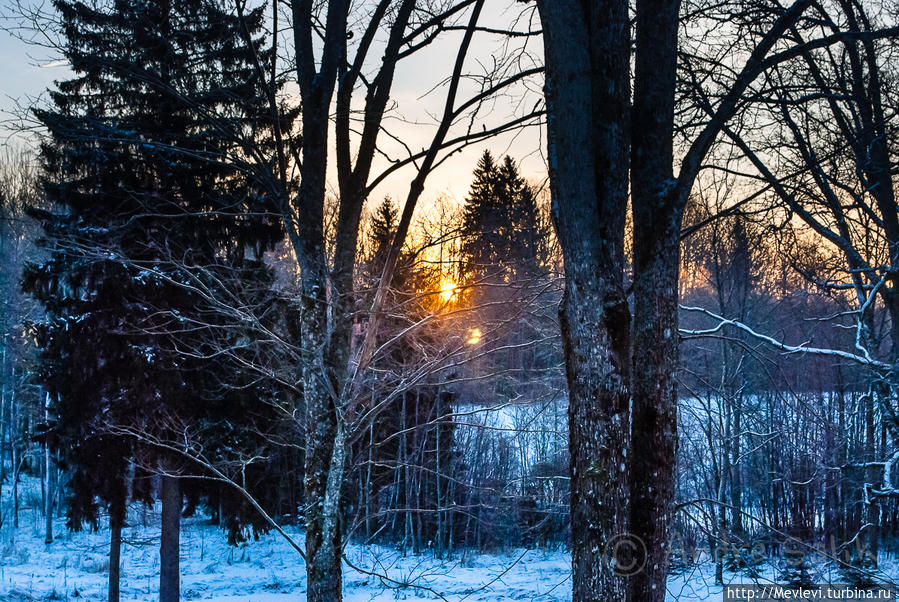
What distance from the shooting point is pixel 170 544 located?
13.1 m

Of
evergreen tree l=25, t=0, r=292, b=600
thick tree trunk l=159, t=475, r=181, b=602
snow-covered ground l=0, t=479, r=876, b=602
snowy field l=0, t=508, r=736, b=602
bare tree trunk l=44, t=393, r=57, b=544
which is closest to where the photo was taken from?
evergreen tree l=25, t=0, r=292, b=600

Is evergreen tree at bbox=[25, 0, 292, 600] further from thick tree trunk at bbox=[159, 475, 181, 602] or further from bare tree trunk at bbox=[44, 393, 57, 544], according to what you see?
bare tree trunk at bbox=[44, 393, 57, 544]

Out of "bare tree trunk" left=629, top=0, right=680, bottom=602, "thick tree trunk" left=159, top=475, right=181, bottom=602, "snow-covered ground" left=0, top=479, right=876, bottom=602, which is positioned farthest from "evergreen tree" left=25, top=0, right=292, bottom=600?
"bare tree trunk" left=629, top=0, right=680, bottom=602

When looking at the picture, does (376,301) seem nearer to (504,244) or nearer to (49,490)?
(504,244)

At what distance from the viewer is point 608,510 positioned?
12.7 ft

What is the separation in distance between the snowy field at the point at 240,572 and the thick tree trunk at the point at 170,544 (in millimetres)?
2305

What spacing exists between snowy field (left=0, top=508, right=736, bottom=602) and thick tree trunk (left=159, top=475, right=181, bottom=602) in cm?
231

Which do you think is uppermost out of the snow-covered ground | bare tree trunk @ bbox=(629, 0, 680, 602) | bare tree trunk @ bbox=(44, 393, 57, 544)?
bare tree trunk @ bbox=(629, 0, 680, 602)

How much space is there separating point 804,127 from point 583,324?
5794 millimetres

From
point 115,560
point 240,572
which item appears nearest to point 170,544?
point 115,560

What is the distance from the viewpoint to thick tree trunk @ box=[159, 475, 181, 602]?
12.9m

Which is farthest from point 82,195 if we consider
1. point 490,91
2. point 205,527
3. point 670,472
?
point 205,527

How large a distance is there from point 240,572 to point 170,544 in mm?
6095

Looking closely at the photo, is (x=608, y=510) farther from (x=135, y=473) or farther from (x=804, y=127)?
(x=135, y=473)
